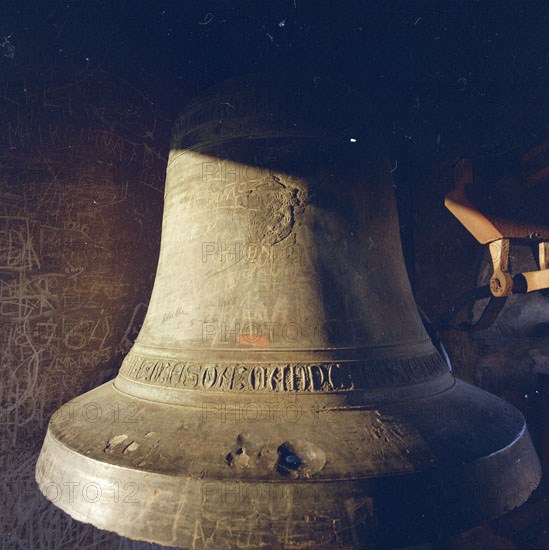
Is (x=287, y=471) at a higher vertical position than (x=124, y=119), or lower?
lower

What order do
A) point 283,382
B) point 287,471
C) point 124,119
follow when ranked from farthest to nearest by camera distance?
point 124,119, point 283,382, point 287,471

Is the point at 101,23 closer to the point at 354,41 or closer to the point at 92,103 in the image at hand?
the point at 92,103

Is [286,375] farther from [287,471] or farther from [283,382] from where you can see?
[287,471]

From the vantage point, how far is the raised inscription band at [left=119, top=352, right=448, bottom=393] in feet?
3.59

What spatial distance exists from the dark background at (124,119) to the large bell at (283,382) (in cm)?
28

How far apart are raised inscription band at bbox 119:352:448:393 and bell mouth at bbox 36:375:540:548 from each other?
5 centimetres

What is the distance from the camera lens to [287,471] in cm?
90

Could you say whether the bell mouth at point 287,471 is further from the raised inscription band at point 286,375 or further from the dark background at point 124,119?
the dark background at point 124,119

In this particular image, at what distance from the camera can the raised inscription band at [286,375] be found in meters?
1.09

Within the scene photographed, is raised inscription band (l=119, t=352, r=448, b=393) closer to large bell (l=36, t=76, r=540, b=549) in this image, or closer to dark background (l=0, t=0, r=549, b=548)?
large bell (l=36, t=76, r=540, b=549)

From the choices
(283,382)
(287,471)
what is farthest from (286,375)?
(287,471)

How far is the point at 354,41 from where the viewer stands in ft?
5.16

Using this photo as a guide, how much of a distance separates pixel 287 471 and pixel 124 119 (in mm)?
1681

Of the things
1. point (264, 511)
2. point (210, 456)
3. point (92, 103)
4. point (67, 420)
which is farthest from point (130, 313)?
point (264, 511)
